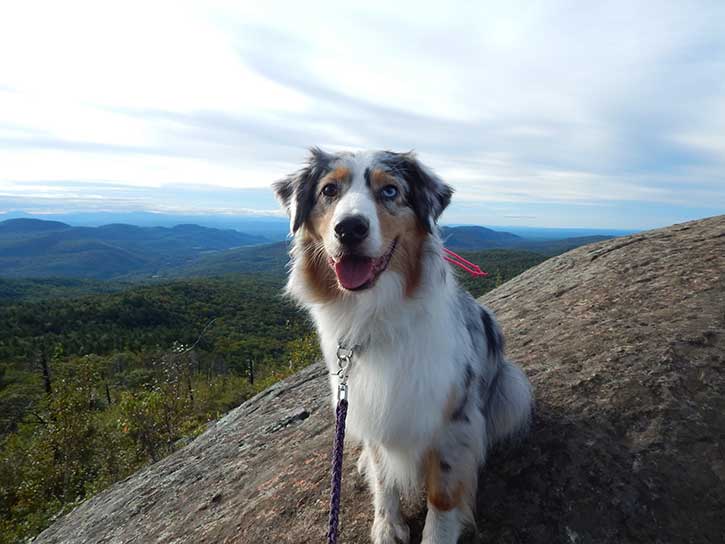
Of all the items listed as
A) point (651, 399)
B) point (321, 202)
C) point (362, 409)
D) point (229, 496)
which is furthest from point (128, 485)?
point (651, 399)

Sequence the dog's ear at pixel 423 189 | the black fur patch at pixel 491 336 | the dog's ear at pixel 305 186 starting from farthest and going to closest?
the black fur patch at pixel 491 336, the dog's ear at pixel 305 186, the dog's ear at pixel 423 189

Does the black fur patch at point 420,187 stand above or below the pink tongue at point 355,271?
above

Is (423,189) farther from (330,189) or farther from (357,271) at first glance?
(357,271)

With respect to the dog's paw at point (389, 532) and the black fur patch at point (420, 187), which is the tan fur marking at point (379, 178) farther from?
the dog's paw at point (389, 532)

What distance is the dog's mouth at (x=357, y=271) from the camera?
120 inches

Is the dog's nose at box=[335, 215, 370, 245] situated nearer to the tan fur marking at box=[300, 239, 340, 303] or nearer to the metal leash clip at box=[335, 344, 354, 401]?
the tan fur marking at box=[300, 239, 340, 303]

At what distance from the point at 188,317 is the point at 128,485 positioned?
215 feet

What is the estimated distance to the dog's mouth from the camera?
3.05 meters

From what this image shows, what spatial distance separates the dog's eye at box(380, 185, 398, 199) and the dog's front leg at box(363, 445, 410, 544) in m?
2.19

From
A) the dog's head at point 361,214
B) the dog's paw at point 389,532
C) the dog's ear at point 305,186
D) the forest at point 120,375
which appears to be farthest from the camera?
the forest at point 120,375

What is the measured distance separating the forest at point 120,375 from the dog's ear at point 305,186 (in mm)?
765

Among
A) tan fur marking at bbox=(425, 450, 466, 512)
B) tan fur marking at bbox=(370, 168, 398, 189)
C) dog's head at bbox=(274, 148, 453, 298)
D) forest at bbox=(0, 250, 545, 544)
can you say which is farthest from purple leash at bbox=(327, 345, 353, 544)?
tan fur marking at bbox=(370, 168, 398, 189)

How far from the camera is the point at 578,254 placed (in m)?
9.00

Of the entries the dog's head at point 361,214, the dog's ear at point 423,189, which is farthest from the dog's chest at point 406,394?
the dog's ear at point 423,189
